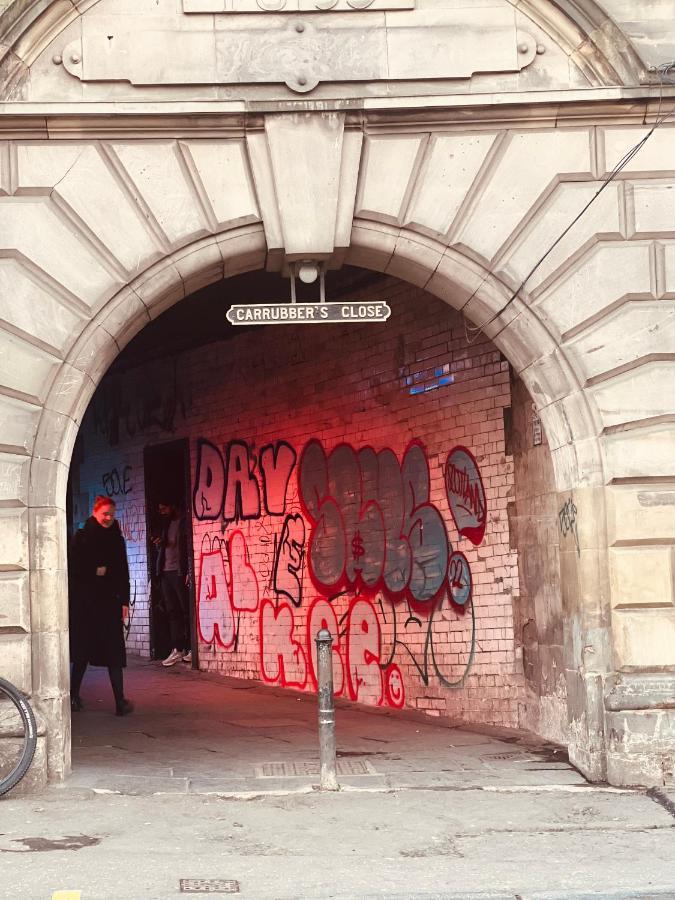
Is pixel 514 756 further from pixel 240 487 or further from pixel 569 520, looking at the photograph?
pixel 240 487

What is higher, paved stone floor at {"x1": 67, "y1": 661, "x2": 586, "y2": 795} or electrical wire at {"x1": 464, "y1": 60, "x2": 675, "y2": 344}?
electrical wire at {"x1": 464, "y1": 60, "x2": 675, "y2": 344}

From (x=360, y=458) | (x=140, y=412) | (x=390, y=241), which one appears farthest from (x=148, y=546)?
(x=390, y=241)

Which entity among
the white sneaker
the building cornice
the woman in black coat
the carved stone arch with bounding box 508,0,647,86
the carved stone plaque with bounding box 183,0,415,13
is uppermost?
the carved stone plaque with bounding box 183,0,415,13

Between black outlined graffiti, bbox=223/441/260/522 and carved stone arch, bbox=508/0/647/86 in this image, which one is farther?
black outlined graffiti, bbox=223/441/260/522

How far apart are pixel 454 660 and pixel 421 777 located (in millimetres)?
2757

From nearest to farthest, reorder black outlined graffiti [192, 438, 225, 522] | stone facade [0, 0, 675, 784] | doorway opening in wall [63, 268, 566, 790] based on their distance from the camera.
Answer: stone facade [0, 0, 675, 784] → doorway opening in wall [63, 268, 566, 790] → black outlined graffiti [192, 438, 225, 522]

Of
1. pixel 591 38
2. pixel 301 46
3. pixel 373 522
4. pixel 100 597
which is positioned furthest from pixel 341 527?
pixel 591 38

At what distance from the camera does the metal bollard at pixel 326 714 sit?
28.5ft

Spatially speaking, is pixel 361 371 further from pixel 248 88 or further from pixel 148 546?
pixel 148 546

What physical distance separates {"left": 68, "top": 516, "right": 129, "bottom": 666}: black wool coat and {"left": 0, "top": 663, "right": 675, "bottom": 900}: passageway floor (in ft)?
2.92

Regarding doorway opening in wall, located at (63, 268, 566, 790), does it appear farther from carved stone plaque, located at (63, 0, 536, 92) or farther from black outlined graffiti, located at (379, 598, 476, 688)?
carved stone plaque, located at (63, 0, 536, 92)

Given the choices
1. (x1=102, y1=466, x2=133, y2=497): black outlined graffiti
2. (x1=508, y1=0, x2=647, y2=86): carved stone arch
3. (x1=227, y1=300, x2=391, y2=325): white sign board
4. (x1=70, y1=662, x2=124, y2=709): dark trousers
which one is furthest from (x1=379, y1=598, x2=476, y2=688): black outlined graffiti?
(x1=102, y1=466, x2=133, y2=497): black outlined graffiti

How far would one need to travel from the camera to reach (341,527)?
1377 cm

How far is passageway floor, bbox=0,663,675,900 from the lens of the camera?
654 centimetres
